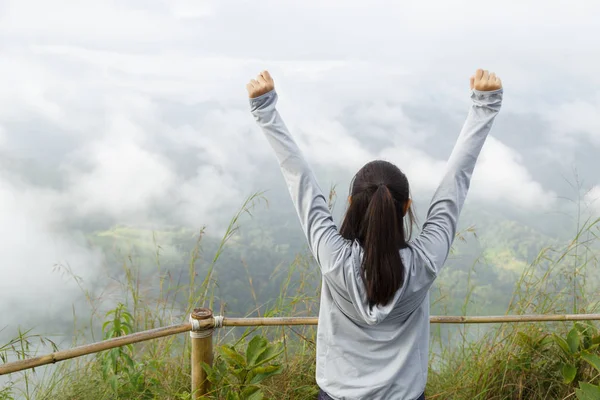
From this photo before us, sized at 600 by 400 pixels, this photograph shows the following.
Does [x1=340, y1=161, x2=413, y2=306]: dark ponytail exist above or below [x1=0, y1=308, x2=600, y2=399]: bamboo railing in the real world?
above

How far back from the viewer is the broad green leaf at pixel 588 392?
2.01 metres

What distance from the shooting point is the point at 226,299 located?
2691 mm

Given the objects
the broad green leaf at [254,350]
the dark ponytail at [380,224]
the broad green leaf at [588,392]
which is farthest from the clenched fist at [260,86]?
the broad green leaf at [588,392]

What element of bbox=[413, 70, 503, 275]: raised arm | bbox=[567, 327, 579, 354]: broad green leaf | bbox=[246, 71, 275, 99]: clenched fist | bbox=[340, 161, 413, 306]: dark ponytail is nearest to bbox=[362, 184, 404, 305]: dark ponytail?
bbox=[340, 161, 413, 306]: dark ponytail

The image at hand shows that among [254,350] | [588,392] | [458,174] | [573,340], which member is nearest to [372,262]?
[458,174]

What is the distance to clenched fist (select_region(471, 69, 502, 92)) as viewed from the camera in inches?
64.9

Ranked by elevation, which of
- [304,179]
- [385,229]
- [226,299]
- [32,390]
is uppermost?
[304,179]

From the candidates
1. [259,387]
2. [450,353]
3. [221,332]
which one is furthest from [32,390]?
[450,353]

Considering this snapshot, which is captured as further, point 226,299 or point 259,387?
point 226,299

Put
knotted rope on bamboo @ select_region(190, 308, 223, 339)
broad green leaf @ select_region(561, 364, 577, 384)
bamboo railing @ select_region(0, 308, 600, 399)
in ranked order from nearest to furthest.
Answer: bamboo railing @ select_region(0, 308, 600, 399) → knotted rope on bamboo @ select_region(190, 308, 223, 339) → broad green leaf @ select_region(561, 364, 577, 384)

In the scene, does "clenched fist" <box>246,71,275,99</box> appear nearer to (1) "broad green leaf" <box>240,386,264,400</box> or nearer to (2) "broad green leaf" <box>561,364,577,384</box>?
(1) "broad green leaf" <box>240,386,264,400</box>

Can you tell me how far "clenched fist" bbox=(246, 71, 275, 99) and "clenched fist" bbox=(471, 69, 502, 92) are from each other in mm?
580

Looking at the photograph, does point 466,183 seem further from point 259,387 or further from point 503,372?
point 503,372

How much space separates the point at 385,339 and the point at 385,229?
30 cm
